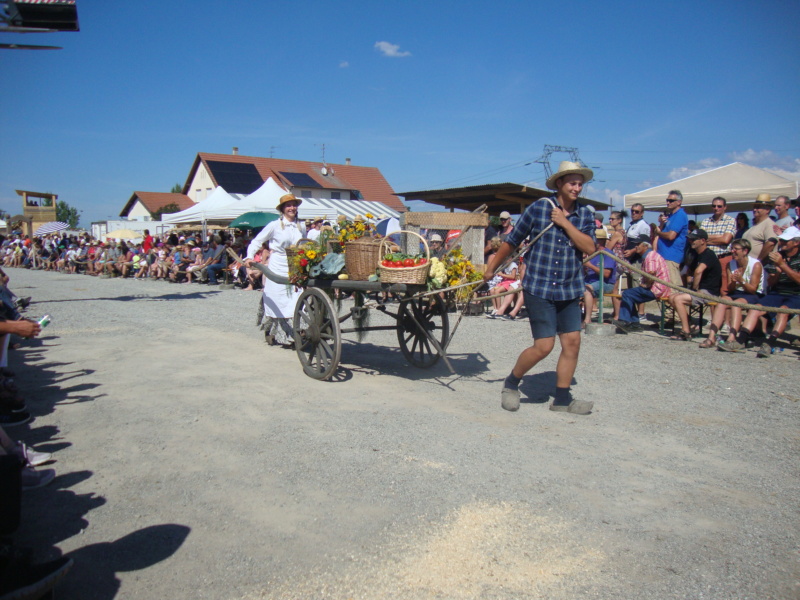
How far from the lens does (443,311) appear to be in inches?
252

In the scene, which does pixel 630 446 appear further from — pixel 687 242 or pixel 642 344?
pixel 687 242

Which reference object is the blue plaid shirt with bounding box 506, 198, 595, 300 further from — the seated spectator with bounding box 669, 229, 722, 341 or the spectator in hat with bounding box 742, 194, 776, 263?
the spectator in hat with bounding box 742, 194, 776, 263

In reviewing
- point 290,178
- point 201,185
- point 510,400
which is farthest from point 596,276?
point 201,185

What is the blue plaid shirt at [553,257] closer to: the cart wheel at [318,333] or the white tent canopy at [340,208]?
the cart wheel at [318,333]

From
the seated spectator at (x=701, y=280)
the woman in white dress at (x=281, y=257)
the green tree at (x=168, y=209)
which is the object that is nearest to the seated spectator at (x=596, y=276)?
the seated spectator at (x=701, y=280)

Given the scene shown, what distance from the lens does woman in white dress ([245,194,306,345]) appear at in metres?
7.85

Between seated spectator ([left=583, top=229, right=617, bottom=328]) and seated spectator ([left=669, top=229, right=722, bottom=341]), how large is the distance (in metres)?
1.34

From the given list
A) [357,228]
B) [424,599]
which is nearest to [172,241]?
[357,228]

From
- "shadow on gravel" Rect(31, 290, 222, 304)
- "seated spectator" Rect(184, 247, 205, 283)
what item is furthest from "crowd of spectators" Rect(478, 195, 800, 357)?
"seated spectator" Rect(184, 247, 205, 283)

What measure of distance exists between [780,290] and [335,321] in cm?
615

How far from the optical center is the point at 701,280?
8.55 meters

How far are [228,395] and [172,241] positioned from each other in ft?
69.2

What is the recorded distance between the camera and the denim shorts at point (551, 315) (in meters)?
4.98

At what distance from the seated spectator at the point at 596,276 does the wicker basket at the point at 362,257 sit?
4.85 metres
